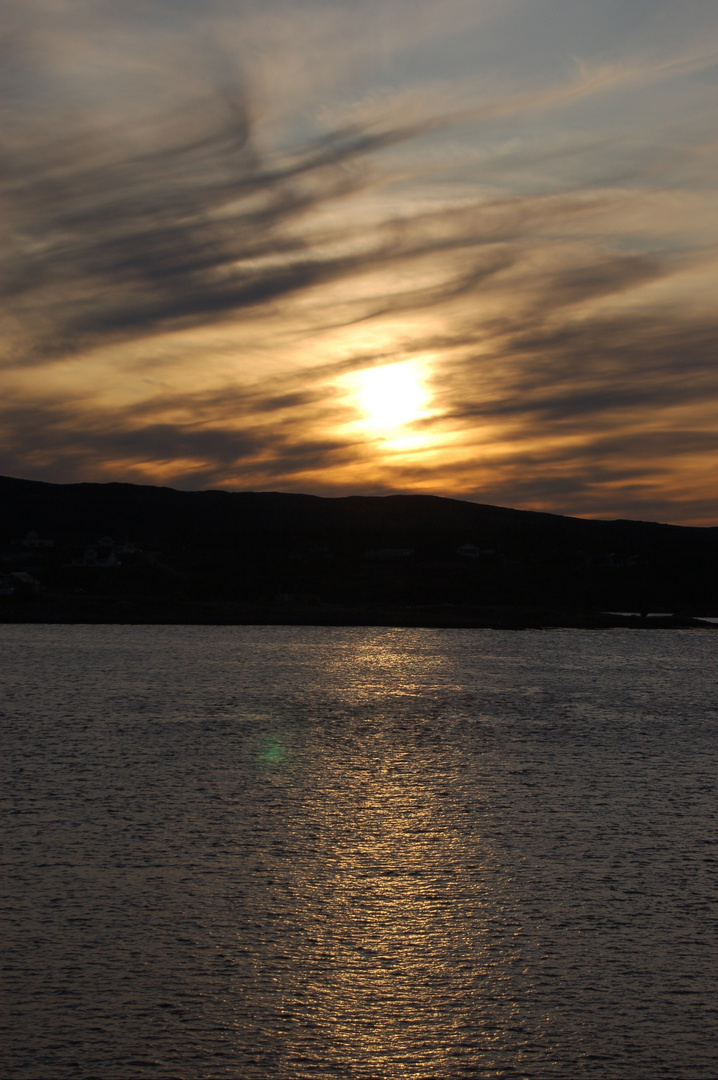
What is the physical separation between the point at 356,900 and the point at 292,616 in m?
124

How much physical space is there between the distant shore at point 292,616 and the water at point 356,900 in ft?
298

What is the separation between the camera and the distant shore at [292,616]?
454ft

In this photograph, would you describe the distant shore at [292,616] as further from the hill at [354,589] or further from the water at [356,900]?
the water at [356,900]

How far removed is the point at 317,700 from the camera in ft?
196

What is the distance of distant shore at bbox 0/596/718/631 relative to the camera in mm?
138250

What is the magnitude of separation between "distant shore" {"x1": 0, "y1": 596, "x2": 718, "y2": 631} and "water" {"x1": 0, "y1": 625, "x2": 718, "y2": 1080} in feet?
298

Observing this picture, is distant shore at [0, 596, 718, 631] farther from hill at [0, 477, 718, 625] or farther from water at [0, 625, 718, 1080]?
water at [0, 625, 718, 1080]

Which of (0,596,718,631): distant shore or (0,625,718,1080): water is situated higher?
(0,596,718,631): distant shore

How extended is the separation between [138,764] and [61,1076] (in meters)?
23.5

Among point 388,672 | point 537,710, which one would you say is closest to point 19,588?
point 388,672

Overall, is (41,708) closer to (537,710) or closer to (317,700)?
(317,700)

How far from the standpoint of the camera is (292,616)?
14312 cm

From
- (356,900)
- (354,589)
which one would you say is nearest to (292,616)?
(354,589)

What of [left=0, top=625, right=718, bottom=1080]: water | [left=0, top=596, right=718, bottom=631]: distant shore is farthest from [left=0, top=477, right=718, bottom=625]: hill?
[left=0, top=625, right=718, bottom=1080]: water
